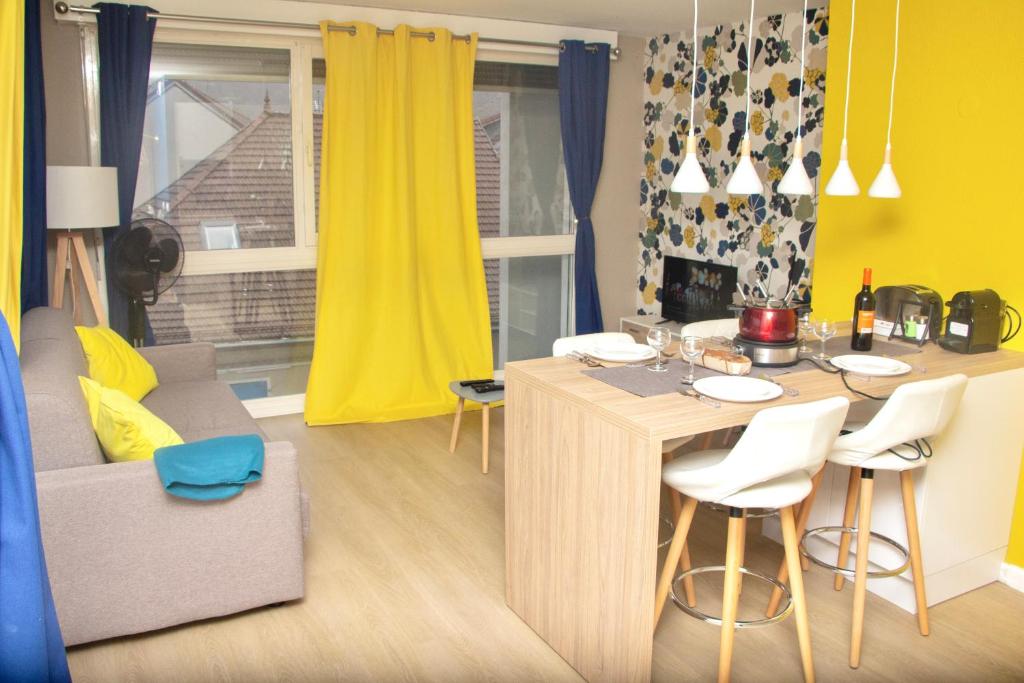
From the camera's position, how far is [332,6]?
16.0 feet

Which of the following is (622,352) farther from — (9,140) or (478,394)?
(9,140)

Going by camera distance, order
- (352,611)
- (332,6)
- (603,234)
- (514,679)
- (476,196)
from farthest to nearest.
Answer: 1. (603,234)
2. (476,196)
3. (332,6)
4. (352,611)
5. (514,679)

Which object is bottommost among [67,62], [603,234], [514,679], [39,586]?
[514,679]

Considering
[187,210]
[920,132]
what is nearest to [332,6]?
[187,210]

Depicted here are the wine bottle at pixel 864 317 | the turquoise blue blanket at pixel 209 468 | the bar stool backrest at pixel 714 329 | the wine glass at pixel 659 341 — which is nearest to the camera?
the turquoise blue blanket at pixel 209 468

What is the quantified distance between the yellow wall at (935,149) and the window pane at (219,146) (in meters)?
2.95

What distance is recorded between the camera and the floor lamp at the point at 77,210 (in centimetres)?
409

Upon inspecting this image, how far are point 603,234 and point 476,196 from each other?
0.96 meters

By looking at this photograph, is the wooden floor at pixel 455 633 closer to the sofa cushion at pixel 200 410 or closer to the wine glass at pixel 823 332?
the sofa cushion at pixel 200 410

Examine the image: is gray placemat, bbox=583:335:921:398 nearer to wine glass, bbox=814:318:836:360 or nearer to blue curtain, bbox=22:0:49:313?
wine glass, bbox=814:318:836:360

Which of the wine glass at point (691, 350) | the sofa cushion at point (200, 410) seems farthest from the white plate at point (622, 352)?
the sofa cushion at point (200, 410)

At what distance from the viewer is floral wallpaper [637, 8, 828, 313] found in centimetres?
480

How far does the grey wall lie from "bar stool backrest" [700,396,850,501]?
375 cm

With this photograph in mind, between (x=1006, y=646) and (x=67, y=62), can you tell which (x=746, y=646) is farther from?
(x=67, y=62)
